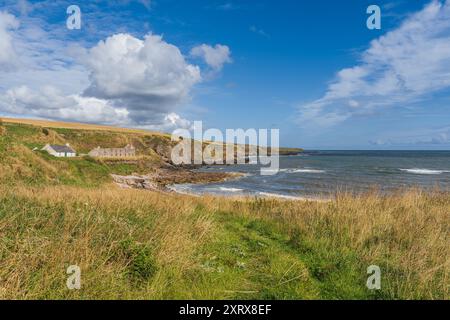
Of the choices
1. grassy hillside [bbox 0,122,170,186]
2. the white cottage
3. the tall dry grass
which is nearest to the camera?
the tall dry grass

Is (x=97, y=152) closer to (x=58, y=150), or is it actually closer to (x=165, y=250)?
(x=58, y=150)

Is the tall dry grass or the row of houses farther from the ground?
the row of houses

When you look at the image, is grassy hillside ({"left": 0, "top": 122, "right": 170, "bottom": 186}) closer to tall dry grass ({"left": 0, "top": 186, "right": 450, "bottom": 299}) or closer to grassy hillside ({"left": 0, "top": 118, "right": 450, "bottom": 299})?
tall dry grass ({"left": 0, "top": 186, "right": 450, "bottom": 299})

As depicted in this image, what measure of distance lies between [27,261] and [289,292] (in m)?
4.48

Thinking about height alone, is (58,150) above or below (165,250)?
above

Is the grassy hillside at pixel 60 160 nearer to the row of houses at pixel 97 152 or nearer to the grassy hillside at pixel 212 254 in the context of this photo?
the row of houses at pixel 97 152

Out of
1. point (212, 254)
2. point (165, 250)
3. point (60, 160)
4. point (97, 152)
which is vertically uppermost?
point (97, 152)

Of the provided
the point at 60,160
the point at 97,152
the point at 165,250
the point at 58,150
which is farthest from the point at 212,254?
the point at 97,152

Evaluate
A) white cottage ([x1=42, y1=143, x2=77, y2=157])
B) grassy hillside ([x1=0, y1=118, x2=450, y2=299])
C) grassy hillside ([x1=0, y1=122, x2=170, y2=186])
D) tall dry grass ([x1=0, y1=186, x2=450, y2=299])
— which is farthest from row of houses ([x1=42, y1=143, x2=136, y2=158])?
grassy hillside ([x1=0, y1=118, x2=450, y2=299])

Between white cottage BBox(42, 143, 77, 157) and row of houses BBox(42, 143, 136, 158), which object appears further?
row of houses BBox(42, 143, 136, 158)

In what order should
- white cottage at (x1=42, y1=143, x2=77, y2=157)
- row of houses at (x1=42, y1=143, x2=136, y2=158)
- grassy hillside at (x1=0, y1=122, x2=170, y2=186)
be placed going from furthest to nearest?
row of houses at (x1=42, y1=143, x2=136, y2=158)
white cottage at (x1=42, y1=143, x2=77, y2=157)
grassy hillside at (x1=0, y1=122, x2=170, y2=186)

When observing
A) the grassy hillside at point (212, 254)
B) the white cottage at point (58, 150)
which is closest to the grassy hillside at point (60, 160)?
the white cottage at point (58, 150)

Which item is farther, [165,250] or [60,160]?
[60,160]
